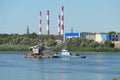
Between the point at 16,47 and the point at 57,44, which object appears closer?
the point at 57,44

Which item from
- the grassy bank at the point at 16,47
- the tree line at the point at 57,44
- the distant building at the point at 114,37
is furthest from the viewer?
the distant building at the point at 114,37

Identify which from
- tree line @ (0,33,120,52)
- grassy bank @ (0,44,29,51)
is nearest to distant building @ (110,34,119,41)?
tree line @ (0,33,120,52)

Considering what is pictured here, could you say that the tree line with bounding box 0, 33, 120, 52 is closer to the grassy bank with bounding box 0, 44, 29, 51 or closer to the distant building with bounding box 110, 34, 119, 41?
the grassy bank with bounding box 0, 44, 29, 51

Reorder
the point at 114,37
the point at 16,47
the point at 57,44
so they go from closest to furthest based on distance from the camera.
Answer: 1. the point at 57,44
2. the point at 16,47
3. the point at 114,37

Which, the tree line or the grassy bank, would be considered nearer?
the tree line

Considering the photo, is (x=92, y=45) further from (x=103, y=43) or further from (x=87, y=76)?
(x=87, y=76)

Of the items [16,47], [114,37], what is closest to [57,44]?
[16,47]

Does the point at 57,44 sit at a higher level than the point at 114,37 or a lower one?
lower

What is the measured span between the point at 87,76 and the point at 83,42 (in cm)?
5818

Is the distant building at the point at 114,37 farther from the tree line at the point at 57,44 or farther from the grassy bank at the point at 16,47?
the grassy bank at the point at 16,47

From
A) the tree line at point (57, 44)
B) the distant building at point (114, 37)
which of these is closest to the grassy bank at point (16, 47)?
the tree line at point (57, 44)

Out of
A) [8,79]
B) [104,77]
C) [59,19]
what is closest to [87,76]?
[104,77]

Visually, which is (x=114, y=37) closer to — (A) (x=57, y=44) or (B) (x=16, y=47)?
(A) (x=57, y=44)

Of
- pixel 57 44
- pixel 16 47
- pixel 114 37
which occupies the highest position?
pixel 114 37
